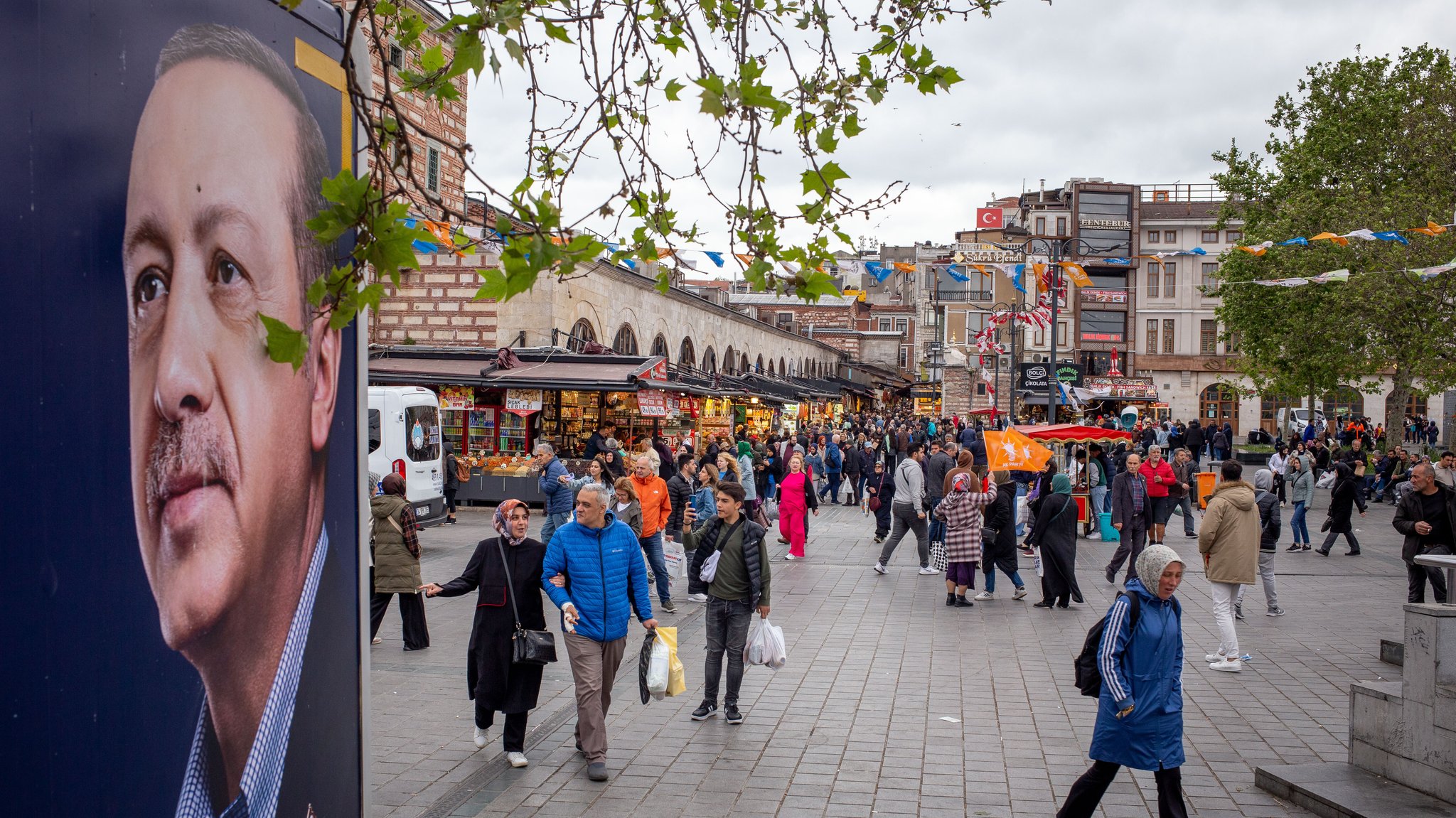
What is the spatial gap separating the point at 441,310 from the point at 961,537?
17236 mm

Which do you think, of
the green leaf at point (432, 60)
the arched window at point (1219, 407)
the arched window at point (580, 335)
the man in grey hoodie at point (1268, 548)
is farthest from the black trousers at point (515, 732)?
the arched window at point (1219, 407)

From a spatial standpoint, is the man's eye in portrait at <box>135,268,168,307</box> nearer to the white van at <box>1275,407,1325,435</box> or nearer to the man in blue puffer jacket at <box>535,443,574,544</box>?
the man in blue puffer jacket at <box>535,443,574,544</box>

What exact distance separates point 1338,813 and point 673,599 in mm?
8403

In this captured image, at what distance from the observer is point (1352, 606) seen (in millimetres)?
12914

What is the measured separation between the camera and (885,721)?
7945 mm

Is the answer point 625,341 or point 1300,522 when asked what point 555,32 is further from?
point 625,341

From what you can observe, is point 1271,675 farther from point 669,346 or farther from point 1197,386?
point 1197,386

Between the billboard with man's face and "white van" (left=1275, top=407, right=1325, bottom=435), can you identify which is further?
"white van" (left=1275, top=407, right=1325, bottom=435)

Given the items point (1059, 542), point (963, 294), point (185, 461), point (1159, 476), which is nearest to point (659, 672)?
point (185, 461)

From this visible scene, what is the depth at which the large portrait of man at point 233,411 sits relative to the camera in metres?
2.67

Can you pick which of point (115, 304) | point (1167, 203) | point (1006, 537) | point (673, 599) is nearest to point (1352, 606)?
point (1006, 537)

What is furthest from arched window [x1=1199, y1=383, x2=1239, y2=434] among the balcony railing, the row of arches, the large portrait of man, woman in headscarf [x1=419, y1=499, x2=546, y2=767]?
the large portrait of man

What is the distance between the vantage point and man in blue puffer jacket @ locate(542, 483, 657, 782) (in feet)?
22.1

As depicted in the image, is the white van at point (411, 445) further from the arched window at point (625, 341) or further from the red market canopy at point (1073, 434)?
the red market canopy at point (1073, 434)
